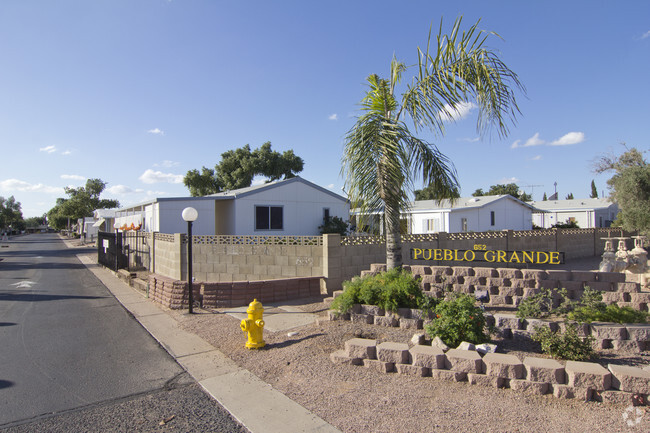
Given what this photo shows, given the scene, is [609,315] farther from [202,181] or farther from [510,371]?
[202,181]

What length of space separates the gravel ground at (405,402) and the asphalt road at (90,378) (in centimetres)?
95

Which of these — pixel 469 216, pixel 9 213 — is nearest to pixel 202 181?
→ pixel 469 216

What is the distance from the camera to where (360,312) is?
6.72 metres

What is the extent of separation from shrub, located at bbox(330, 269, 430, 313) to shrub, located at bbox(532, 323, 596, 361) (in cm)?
182

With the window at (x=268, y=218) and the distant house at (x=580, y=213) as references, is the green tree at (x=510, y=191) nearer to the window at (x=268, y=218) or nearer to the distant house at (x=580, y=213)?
the distant house at (x=580, y=213)

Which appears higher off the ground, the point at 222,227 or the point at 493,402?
the point at 222,227

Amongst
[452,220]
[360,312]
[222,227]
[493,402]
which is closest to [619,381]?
[493,402]

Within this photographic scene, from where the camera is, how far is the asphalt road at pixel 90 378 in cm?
381

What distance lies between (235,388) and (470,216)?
2311 centimetres

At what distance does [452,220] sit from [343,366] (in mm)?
20628

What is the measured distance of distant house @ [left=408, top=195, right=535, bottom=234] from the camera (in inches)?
948

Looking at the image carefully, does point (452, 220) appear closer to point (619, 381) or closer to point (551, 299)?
point (551, 299)

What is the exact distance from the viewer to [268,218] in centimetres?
1673

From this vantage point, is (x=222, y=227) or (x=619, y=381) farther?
(x=222, y=227)
